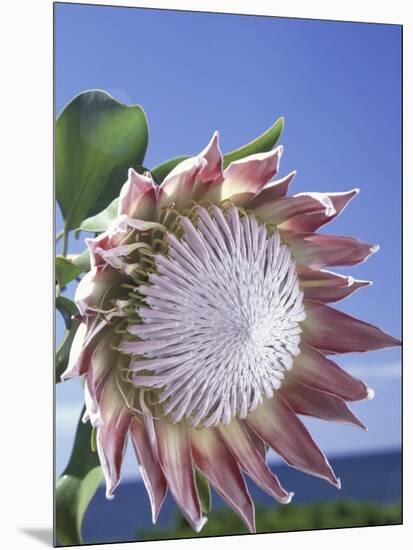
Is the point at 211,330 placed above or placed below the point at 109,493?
above

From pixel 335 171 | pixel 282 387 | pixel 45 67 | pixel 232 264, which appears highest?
pixel 45 67

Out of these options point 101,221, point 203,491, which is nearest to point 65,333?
point 101,221

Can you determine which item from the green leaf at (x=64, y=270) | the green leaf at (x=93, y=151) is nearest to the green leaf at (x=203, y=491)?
the green leaf at (x=64, y=270)

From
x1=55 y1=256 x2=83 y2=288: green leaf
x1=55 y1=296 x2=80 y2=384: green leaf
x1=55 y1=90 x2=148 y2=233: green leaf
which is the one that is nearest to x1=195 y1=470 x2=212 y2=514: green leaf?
x1=55 y1=296 x2=80 y2=384: green leaf

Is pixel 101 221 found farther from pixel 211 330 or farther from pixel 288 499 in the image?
pixel 288 499

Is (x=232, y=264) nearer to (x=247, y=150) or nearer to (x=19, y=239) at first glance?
(x=247, y=150)
